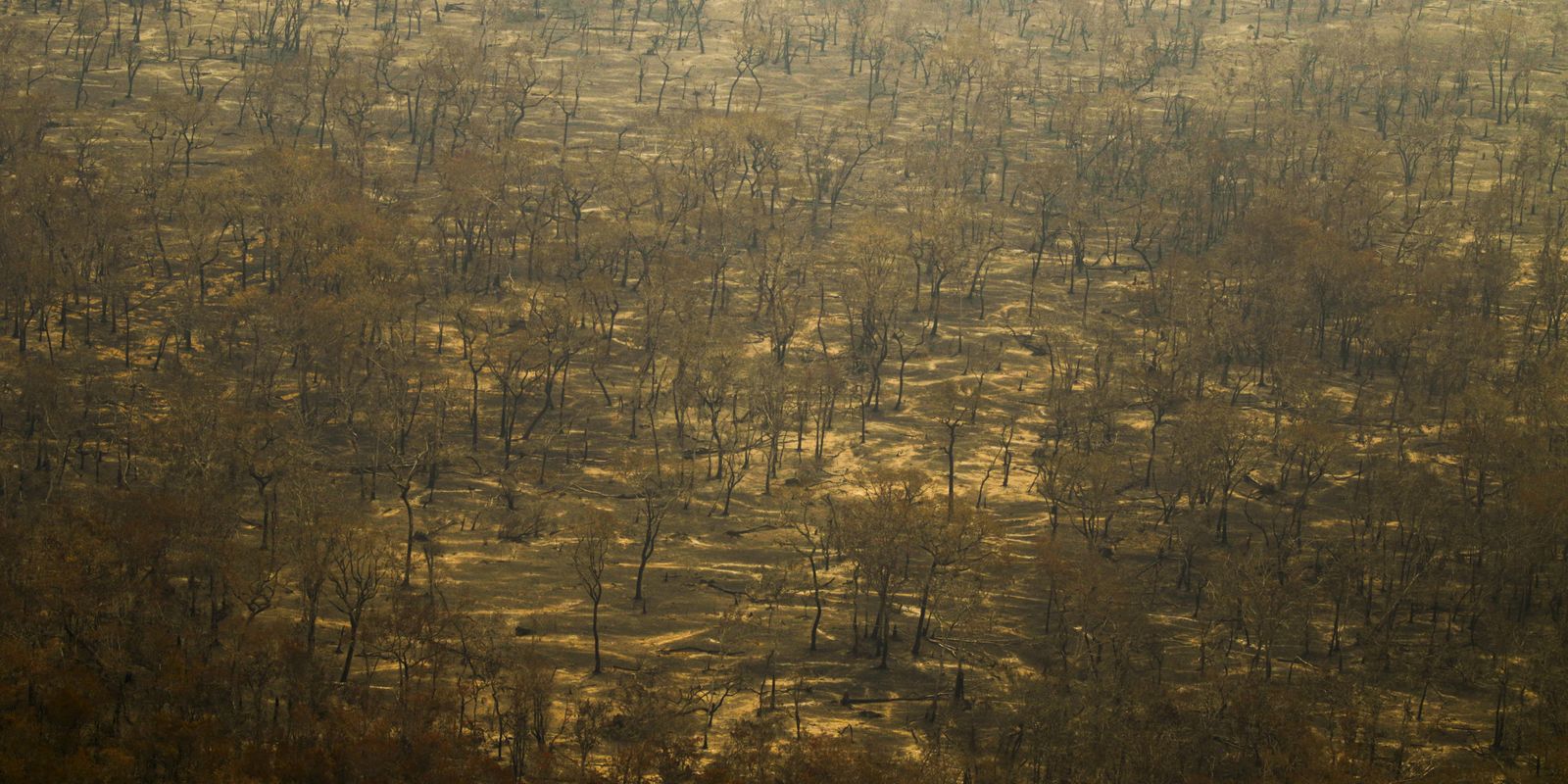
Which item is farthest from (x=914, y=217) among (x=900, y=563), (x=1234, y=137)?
(x=900, y=563)

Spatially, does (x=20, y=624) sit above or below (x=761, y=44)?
below

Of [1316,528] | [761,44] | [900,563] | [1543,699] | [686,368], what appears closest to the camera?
[1543,699]

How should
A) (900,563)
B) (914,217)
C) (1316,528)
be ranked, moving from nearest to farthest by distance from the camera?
(900,563) < (1316,528) < (914,217)

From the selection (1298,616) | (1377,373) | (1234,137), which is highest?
(1234,137)

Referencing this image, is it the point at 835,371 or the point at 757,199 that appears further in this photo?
the point at 757,199

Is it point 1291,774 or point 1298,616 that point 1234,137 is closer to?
point 1298,616

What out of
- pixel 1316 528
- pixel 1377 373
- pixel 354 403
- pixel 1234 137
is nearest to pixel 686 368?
pixel 354 403
